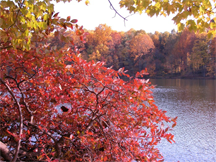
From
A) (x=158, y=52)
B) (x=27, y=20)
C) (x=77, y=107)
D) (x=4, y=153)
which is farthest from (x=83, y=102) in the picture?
(x=158, y=52)

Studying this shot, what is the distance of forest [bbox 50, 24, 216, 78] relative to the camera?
48.8 metres

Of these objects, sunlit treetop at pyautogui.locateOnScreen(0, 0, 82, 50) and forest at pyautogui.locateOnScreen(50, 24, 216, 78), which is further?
forest at pyautogui.locateOnScreen(50, 24, 216, 78)

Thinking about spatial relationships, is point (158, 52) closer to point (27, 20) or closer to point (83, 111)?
point (83, 111)

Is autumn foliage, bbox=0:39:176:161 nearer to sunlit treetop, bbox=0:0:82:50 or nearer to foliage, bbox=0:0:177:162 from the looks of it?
foliage, bbox=0:0:177:162

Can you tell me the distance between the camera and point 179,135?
1085cm

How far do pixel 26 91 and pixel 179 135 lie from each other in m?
9.10

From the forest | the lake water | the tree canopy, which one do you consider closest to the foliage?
the tree canopy

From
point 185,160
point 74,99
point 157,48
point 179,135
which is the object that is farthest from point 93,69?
point 157,48

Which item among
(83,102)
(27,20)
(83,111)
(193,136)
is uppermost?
(27,20)

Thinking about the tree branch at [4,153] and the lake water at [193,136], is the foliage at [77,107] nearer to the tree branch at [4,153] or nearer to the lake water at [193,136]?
the tree branch at [4,153]

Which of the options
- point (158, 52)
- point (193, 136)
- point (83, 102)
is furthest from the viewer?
point (158, 52)

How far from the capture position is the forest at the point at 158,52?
160ft

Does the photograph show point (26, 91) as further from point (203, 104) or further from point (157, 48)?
point (157, 48)

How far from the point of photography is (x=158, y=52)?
58.4 metres
